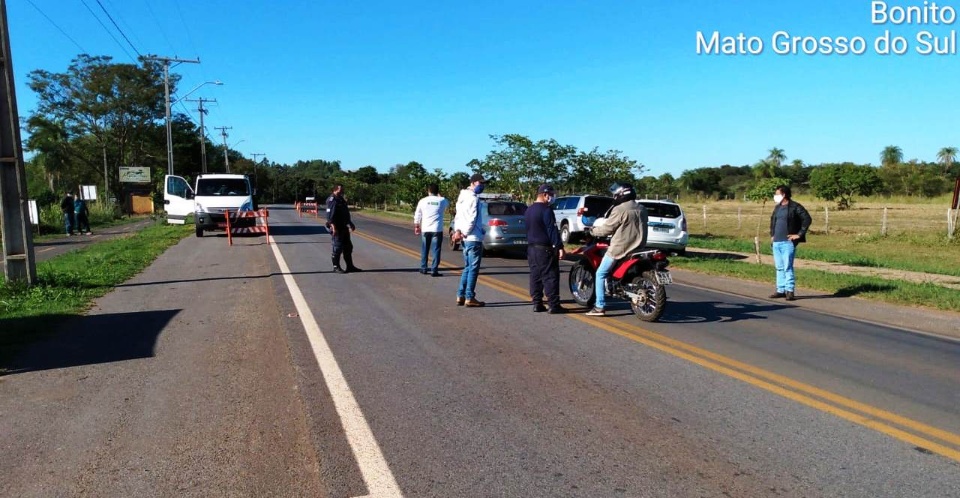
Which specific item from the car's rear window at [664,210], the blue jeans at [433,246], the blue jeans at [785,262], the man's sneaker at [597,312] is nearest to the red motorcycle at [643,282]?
the man's sneaker at [597,312]

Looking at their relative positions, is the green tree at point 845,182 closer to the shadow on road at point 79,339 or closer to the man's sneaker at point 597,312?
the man's sneaker at point 597,312

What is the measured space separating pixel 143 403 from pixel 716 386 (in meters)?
4.57

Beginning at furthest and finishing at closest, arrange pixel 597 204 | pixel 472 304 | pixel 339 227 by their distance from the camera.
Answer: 1. pixel 597 204
2. pixel 339 227
3. pixel 472 304

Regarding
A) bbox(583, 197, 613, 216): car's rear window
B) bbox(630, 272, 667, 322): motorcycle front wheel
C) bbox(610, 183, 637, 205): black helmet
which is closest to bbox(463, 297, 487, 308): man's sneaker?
bbox(630, 272, 667, 322): motorcycle front wheel

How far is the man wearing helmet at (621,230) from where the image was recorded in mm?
8398

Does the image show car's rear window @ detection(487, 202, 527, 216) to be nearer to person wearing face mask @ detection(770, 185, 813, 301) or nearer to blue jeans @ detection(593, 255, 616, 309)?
person wearing face mask @ detection(770, 185, 813, 301)

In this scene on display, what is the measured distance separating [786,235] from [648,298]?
12.4 ft

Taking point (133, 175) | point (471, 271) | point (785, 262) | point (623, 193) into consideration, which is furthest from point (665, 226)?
point (133, 175)

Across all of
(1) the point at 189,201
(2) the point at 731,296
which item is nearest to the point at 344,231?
(2) the point at 731,296

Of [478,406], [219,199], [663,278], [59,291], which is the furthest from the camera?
[219,199]

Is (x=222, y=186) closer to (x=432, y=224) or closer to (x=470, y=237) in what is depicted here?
(x=432, y=224)

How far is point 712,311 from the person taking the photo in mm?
9320

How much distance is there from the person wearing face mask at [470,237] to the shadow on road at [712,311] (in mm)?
2596

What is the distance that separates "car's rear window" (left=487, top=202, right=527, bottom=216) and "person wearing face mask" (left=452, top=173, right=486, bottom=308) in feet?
24.6
